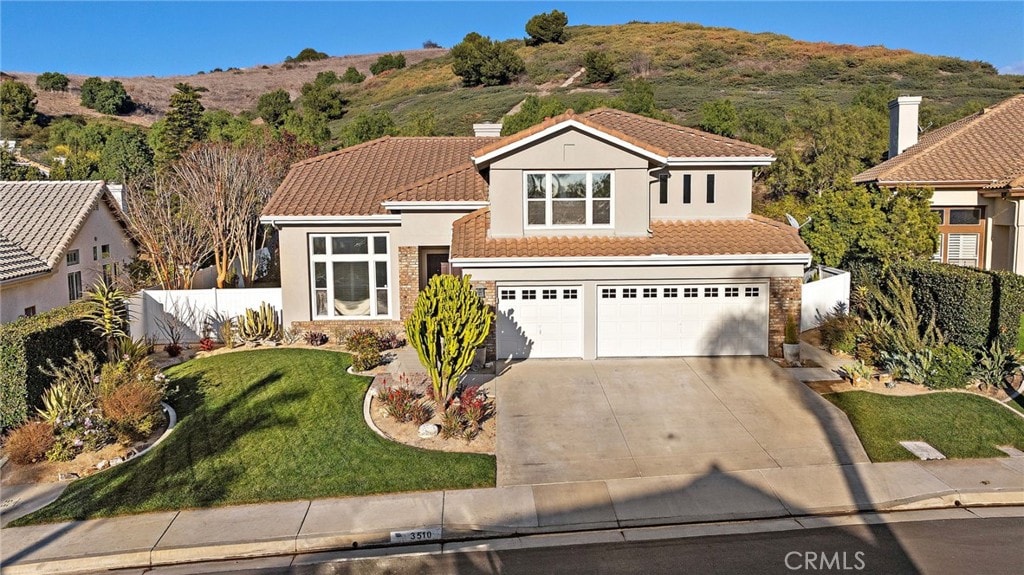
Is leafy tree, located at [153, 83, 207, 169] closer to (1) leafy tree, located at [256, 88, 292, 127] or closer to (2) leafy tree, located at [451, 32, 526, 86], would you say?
(1) leafy tree, located at [256, 88, 292, 127]

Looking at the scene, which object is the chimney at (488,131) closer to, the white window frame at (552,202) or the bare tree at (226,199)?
the white window frame at (552,202)

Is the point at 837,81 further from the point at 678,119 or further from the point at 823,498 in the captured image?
the point at 823,498

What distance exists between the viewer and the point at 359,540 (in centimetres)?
961

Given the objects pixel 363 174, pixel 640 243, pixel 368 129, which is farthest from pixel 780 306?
pixel 368 129

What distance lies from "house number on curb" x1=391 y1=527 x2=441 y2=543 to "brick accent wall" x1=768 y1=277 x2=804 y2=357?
10.8 metres

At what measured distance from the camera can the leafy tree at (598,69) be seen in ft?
225

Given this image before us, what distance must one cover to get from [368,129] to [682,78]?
3711cm

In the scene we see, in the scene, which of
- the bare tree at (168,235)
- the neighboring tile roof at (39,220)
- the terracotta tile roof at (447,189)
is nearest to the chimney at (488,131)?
the terracotta tile roof at (447,189)

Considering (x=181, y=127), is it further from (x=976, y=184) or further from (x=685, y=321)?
(x=976, y=184)

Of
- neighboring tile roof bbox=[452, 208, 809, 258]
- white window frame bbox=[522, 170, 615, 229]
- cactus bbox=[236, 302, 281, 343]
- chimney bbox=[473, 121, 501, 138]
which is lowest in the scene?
cactus bbox=[236, 302, 281, 343]

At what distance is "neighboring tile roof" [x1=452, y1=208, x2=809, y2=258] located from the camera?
55.1 feet

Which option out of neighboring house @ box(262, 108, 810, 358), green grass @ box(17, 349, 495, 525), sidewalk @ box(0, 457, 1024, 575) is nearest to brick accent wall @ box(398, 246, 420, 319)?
neighboring house @ box(262, 108, 810, 358)

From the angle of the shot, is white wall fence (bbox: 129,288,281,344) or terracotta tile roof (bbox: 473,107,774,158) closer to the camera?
terracotta tile roof (bbox: 473,107,774,158)

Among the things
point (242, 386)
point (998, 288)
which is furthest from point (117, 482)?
point (998, 288)
